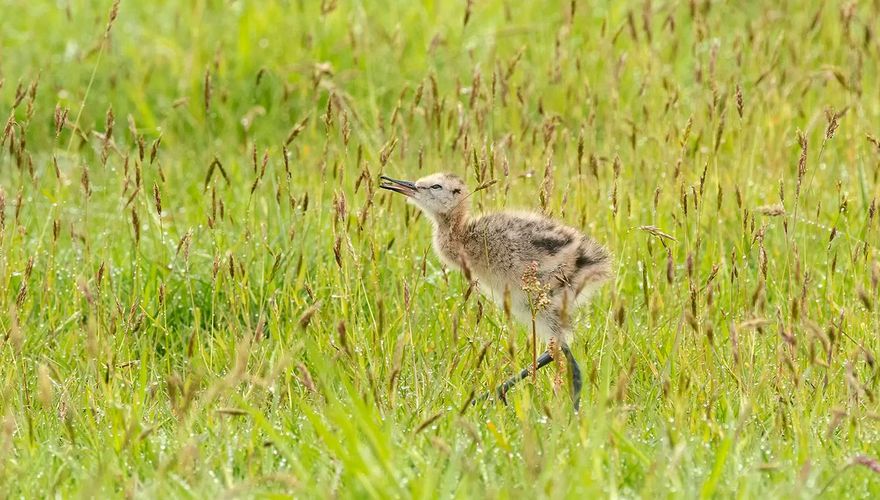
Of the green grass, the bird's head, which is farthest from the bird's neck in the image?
the green grass

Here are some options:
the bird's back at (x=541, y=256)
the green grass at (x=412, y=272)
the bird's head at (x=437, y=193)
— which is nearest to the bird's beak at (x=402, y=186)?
the bird's head at (x=437, y=193)

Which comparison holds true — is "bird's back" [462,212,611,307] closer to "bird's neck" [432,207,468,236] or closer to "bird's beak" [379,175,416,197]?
"bird's neck" [432,207,468,236]

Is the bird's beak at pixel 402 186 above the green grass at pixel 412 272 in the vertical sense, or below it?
above

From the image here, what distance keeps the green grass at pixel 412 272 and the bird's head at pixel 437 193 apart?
9cm

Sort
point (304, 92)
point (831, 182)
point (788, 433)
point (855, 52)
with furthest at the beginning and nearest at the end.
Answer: point (304, 92), point (855, 52), point (831, 182), point (788, 433)

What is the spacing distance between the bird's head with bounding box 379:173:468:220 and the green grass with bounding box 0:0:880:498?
94 millimetres

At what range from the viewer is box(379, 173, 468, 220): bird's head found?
532cm

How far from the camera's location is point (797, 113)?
7199 mm

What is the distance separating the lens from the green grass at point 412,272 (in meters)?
3.67

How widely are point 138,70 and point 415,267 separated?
10.8 ft

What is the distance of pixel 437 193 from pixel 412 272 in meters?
0.37

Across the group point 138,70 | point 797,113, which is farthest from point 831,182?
point 138,70

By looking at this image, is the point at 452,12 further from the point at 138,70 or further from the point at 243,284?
the point at 243,284

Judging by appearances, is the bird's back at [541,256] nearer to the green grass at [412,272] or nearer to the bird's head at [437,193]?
the green grass at [412,272]
